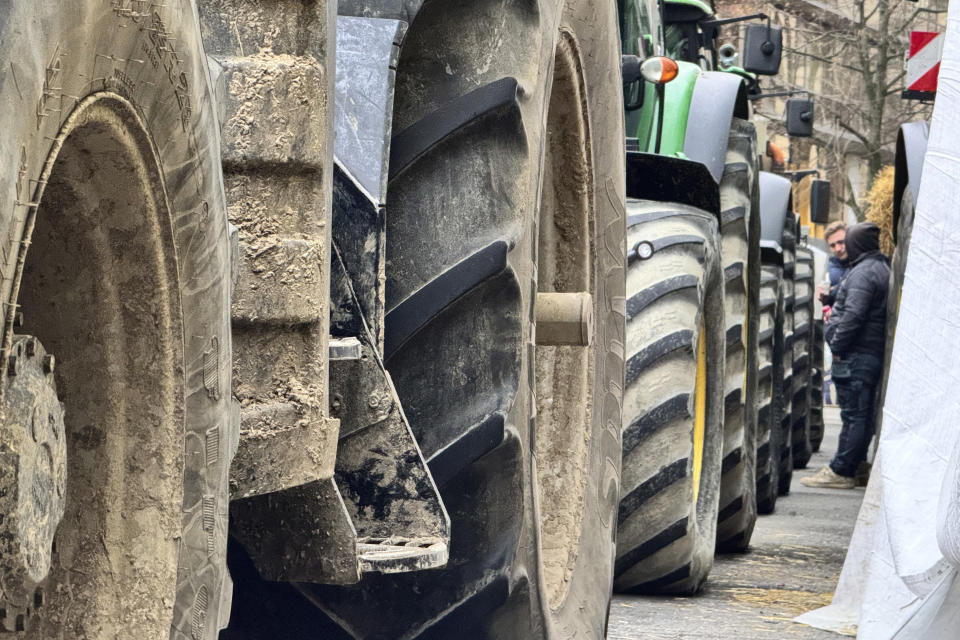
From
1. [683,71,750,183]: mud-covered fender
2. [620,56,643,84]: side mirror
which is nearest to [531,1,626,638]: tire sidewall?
[620,56,643,84]: side mirror

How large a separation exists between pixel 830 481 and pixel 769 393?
2.35 meters

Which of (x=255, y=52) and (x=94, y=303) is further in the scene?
(x=255, y=52)

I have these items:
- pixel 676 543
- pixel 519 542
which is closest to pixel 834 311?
pixel 676 543

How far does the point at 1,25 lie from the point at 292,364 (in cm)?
79

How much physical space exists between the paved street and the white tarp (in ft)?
2.04

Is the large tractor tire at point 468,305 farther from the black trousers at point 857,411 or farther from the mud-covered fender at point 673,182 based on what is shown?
the black trousers at point 857,411

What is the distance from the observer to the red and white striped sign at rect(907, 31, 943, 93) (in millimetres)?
6750

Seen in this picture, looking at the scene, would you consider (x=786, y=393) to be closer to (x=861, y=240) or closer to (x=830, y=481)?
(x=830, y=481)

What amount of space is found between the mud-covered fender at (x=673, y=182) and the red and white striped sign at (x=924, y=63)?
8.30ft

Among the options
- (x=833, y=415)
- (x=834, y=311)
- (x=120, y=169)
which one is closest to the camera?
(x=120, y=169)

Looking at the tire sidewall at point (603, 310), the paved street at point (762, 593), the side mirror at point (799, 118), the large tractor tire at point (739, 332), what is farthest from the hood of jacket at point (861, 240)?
the tire sidewall at point (603, 310)

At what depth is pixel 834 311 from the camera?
8898 millimetres

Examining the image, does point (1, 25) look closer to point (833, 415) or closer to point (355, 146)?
point (355, 146)

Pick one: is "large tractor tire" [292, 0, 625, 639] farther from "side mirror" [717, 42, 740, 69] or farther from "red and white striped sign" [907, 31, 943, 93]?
"side mirror" [717, 42, 740, 69]
